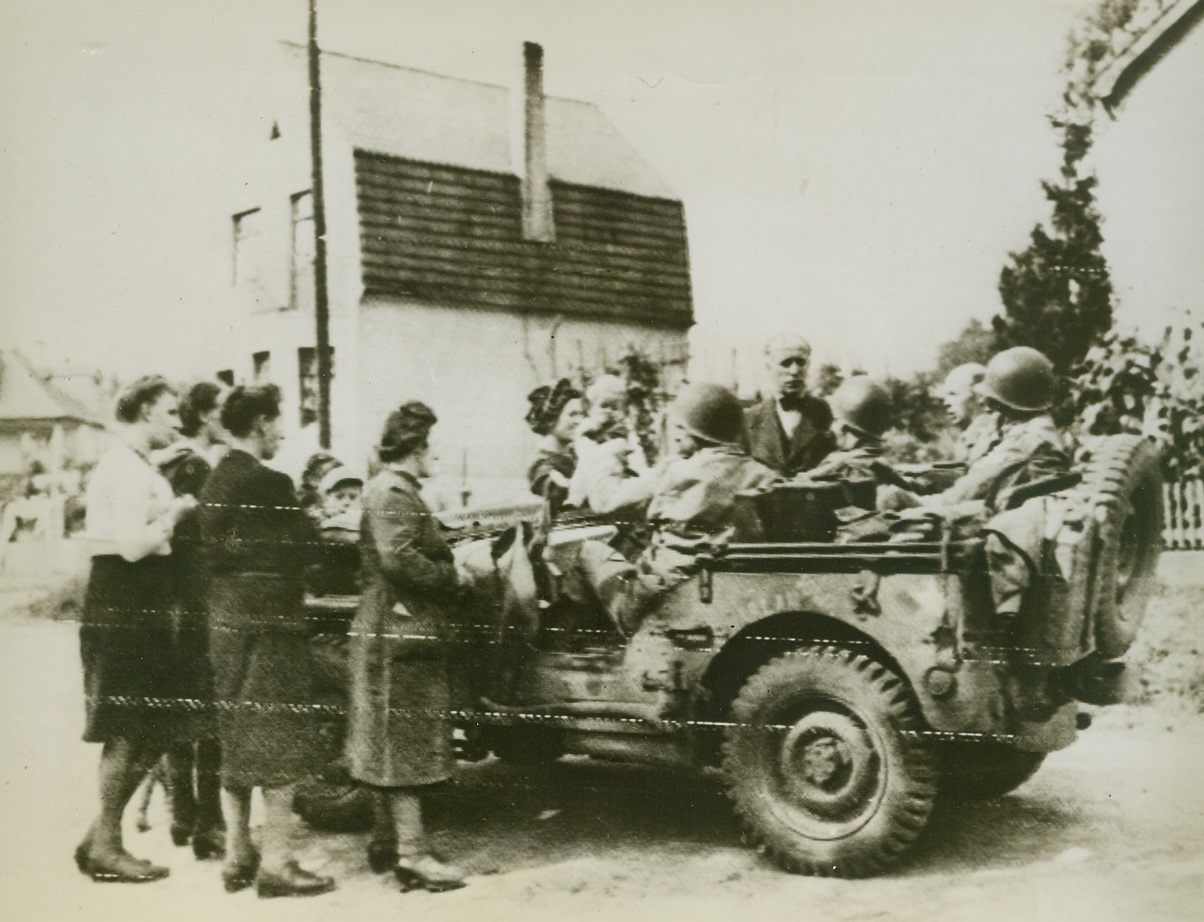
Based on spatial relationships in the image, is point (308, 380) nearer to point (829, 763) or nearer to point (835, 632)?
point (835, 632)

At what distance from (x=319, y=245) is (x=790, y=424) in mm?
1482

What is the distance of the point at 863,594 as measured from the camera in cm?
310

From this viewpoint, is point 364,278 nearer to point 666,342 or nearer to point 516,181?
point 516,181

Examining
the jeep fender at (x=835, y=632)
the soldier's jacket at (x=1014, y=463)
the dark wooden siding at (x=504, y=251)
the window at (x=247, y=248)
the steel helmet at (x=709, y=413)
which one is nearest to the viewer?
the jeep fender at (x=835, y=632)

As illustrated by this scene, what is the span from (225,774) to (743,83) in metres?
2.53

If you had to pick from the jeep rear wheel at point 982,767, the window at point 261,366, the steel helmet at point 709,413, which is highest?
the window at point 261,366

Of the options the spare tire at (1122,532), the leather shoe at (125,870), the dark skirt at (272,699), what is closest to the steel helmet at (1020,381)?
the spare tire at (1122,532)

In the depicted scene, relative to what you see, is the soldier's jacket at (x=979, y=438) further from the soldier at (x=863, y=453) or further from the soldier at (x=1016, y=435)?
the soldier at (x=863, y=453)

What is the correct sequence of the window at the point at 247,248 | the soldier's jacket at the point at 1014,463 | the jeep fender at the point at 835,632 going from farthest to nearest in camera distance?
the window at the point at 247,248 → the soldier's jacket at the point at 1014,463 → the jeep fender at the point at 835,632

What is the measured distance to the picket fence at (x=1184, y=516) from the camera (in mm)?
3314

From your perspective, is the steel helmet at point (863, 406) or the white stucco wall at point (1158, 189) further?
the white stucco wall at point (1158, 189)

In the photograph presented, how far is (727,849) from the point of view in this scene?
3311mm

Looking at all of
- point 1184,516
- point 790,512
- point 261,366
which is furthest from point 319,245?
point 1184,516

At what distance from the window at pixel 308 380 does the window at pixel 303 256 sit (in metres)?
0.13
